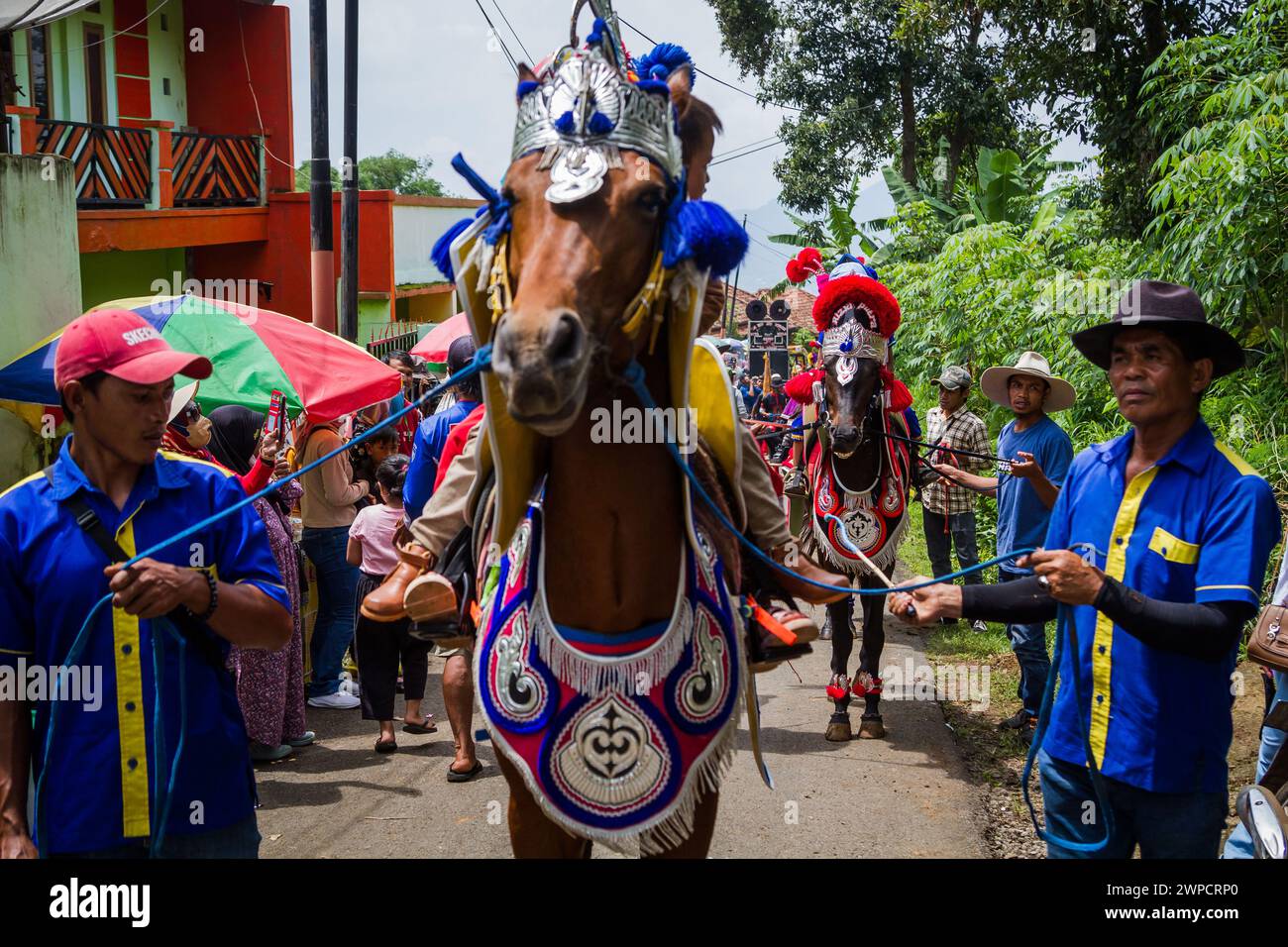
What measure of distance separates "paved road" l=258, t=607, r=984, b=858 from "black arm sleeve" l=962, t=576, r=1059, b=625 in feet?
7.98

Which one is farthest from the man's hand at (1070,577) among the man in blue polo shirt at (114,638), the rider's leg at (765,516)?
the man in blue polo shirt at (114,638)

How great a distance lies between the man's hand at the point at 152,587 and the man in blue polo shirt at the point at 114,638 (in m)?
0.01

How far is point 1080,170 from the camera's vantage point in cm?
1505

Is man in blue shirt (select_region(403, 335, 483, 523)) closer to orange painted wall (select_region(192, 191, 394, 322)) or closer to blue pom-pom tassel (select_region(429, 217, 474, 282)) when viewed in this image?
blue pom-pom tassel (select_region(429, 217, 474, 282))

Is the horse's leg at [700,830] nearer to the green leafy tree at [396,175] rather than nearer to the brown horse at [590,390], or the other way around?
the brown horse at [590,390]

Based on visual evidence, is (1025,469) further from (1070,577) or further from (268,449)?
(268,449)

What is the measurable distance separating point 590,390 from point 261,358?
4.77 meters

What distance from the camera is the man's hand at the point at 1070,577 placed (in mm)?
3330

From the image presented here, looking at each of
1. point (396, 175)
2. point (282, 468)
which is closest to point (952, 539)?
point (282, 468)

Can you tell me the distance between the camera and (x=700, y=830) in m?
3.74

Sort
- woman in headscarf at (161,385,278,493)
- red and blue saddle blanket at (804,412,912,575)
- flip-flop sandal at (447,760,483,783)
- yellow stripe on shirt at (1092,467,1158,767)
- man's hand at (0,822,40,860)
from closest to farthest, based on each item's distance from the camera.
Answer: man's hand at (0,822,40,860) < yellow stripe on shirt at (1092,467,1158,767) < woman in headscarf at (161,385,278,493) < flip-flop sandal at (447,760,483,783) < red and blue saddle blanket at (804,412,912,575)

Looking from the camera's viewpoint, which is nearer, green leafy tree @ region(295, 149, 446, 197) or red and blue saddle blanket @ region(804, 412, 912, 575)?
red and blue saddle blanket @ region(804, 412, 912, 575)

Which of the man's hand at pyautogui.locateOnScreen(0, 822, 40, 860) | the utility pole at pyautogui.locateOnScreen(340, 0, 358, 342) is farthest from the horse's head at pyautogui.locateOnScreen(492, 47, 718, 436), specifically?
the utility pole at pyautogui.locateOnScreen(340, 0, 358, 342)

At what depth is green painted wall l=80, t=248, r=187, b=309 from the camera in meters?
16.9
